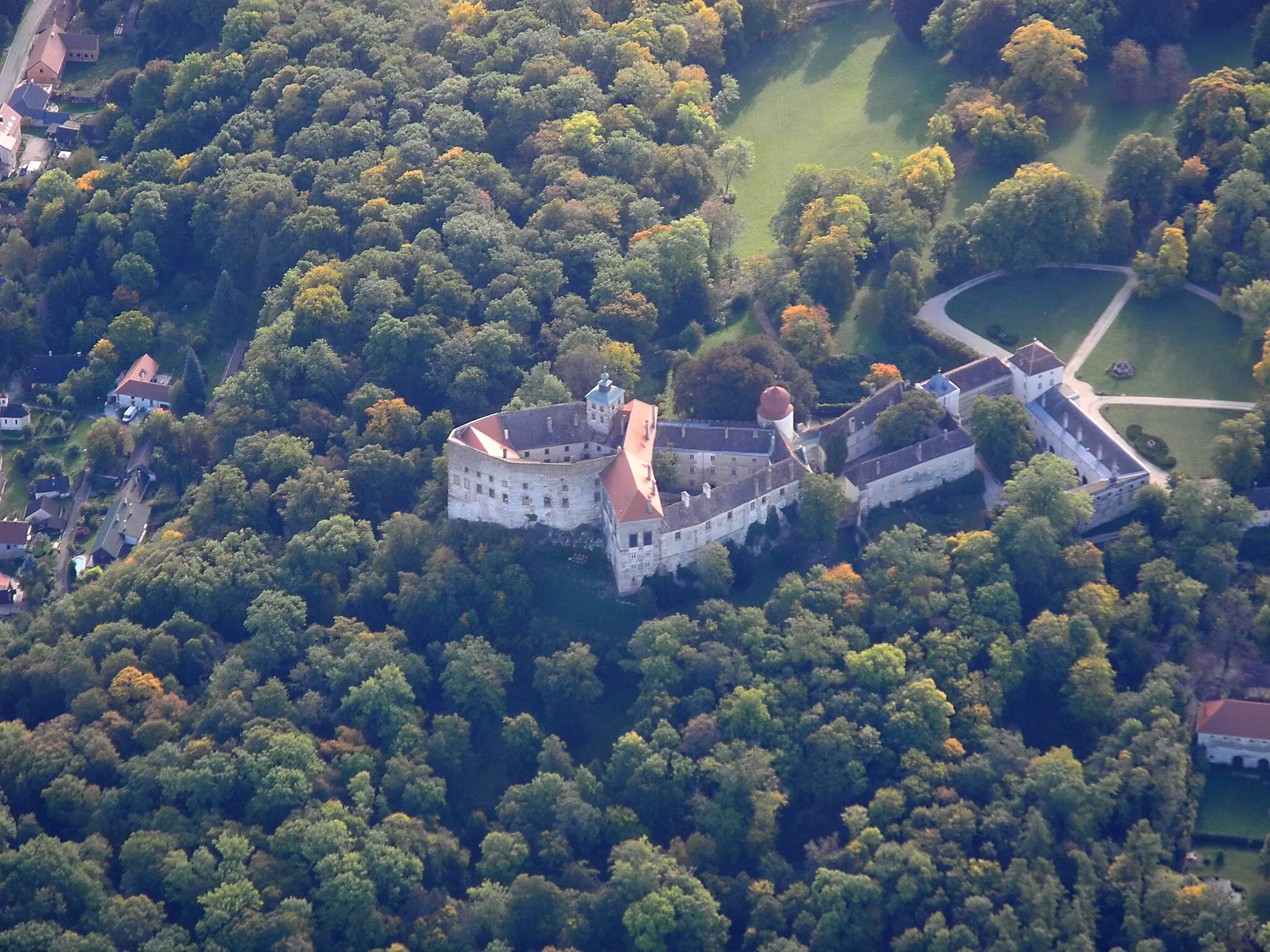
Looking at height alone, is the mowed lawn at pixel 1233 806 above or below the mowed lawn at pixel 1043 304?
below

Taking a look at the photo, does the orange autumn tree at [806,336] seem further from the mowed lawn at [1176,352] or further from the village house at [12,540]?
the village house at [12,540]

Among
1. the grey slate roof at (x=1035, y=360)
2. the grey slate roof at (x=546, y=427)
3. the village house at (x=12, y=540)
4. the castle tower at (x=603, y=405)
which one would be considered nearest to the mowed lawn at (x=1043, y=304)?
the grey slate roof at (x=1035, y=360)

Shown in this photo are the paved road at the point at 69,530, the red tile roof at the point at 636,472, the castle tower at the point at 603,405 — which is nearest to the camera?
the red tile roof at the point at 636,472

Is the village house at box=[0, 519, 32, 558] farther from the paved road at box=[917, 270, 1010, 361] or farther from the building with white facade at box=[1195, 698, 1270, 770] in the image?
the building with white facade at box=[1195, 698, 1270, 770]

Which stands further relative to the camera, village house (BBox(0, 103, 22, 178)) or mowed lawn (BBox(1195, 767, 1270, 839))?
village house (BBox(0, 103, 22, 178))

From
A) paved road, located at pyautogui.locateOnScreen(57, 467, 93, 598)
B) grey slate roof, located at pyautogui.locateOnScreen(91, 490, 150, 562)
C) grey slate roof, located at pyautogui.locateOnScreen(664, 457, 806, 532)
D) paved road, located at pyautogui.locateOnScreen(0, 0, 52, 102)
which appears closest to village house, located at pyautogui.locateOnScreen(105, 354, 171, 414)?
paved road, located at pyautogui.locateOnScreen(57, 467, 93, 598)
